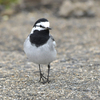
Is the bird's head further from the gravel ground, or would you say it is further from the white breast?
the gravel ground

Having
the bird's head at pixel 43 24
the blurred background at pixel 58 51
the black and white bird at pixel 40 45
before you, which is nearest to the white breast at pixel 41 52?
the black and white bird at pixel 40 45

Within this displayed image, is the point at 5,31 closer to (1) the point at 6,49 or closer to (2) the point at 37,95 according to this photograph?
(1) the point at 6,49

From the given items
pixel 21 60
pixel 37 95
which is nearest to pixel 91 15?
pixel 21 60

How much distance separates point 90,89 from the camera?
15.0 feet

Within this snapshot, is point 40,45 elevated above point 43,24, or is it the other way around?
point 43,24

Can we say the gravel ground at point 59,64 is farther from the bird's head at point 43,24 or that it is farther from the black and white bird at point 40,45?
the bird's head at point 43,24

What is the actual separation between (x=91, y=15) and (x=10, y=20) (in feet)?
12.5

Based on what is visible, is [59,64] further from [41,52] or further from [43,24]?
[43,24]

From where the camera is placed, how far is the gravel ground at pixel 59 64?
4.49 m

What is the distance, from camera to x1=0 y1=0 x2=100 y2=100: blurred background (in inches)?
179

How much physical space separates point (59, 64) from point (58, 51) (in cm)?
137

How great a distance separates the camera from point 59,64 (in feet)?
20.8

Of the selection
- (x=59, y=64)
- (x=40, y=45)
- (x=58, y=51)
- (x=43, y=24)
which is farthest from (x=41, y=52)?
(x=58, y=51)

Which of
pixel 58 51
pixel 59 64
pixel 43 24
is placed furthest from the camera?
pixel 58 51
